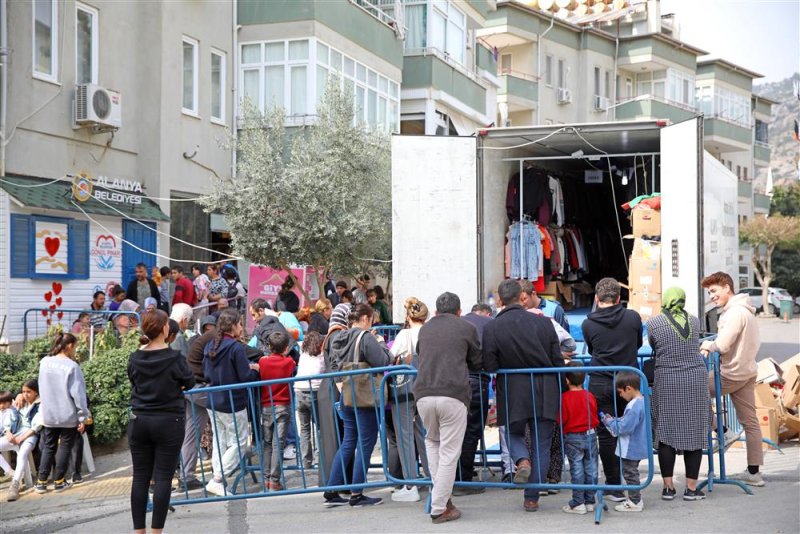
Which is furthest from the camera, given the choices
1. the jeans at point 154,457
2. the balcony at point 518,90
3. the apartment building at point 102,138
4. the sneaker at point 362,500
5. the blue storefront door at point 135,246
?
the balcony at point 518,90

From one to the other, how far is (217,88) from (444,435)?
50.9 ft

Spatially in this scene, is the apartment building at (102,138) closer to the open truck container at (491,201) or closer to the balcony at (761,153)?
the open truck container at (491,201)

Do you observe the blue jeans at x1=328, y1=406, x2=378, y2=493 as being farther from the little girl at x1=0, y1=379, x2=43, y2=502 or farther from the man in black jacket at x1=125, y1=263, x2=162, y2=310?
the man in black jacket at x1=125, y1=263, x2=162, y2=310

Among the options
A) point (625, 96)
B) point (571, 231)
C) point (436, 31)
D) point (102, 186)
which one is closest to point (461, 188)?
point (571, 231)

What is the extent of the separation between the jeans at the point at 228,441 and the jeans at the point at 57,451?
6.58ft

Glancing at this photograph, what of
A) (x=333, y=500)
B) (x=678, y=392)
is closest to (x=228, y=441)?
(x=333, y=500)

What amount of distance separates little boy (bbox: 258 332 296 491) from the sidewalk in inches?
10.7

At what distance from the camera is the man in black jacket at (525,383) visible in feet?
23.1

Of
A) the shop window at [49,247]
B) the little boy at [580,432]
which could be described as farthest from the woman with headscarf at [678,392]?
the shop window at [49,247]

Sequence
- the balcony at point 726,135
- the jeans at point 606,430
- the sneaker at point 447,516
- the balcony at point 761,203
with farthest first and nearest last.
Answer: the balcony at point 761,203 < the balcony at point 726,135 < the jeans at point 606,430 < the sneaker at point 447,516

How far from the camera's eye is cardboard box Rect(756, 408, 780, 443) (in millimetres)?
9984

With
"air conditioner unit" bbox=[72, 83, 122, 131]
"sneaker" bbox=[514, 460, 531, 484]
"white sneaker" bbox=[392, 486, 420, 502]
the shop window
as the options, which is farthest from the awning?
"sneaker" bbox=[514, 460, 531, 484]

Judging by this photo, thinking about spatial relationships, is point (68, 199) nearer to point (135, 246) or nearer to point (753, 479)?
point (135, 246)

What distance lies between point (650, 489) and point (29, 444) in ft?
20.5
